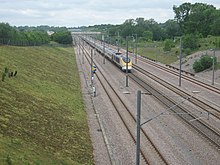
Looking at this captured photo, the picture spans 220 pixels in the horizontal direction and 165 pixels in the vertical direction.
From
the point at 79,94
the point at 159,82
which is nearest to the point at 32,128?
the point at 79,94

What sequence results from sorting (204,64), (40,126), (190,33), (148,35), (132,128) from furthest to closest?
(148,35), (190,33), (204,64), (132,128), (40,126)

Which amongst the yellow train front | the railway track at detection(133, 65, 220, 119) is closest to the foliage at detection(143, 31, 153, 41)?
the yellow train front

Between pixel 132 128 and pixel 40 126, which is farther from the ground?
pixel 40 126

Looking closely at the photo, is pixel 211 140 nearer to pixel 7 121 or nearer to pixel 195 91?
pixel 7 121

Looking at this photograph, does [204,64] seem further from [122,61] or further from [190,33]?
[190,33]

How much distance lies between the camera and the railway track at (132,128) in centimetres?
2038

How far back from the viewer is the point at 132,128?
2652 cm

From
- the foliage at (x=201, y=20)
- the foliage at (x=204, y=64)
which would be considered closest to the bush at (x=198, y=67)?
the foliage at (x=204, y=64)

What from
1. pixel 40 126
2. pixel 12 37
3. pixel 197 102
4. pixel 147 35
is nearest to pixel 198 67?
Result: pixel 197 102

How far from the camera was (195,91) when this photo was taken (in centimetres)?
4212

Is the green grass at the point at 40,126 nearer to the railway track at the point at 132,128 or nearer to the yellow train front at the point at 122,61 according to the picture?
the railway track at the point at 132,128

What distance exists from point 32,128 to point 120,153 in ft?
18.8

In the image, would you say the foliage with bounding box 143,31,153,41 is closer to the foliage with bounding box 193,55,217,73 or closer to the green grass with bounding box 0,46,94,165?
the foliage with bounding box 193,55,217,73

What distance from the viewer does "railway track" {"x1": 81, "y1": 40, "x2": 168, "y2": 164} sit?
20375mm
